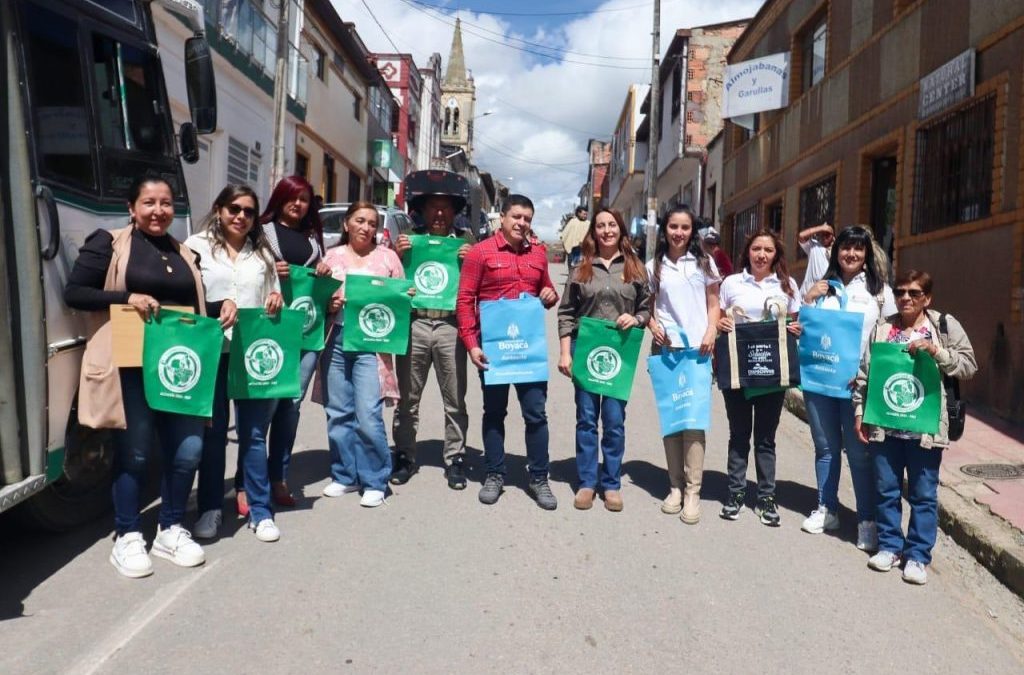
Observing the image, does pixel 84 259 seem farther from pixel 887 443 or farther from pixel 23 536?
pixel 887 443

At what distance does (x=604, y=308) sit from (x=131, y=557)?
305 centimetres

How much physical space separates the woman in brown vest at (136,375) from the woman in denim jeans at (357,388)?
1227 mm

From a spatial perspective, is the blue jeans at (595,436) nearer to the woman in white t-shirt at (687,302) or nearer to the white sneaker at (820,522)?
the woman in white t-shirt at (687,302)

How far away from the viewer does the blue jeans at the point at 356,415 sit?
18.5 feet

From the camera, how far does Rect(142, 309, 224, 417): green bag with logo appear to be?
168 inches

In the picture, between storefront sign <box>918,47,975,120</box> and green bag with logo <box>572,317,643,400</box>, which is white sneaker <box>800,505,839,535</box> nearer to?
green bag with logo <box>572,317,643,400</box>

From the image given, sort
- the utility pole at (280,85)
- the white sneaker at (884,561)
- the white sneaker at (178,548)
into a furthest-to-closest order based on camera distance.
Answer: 1. the utility pole at (280,85)
2. the white sneaker at (884,561)
3. the white sneaker at (178,548)

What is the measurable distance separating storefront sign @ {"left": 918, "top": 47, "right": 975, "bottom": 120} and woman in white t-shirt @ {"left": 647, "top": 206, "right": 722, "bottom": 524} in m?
5.57

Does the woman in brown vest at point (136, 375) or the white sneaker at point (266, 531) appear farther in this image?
the white sneaker at point (266, 531)

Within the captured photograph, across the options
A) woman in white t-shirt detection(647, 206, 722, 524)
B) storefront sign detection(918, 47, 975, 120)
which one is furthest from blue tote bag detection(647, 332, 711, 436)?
storefront sign detection(918, 47, 975, 120)

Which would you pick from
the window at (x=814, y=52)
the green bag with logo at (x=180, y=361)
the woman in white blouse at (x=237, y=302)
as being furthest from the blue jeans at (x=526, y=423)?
the window at (x=814, y=52)

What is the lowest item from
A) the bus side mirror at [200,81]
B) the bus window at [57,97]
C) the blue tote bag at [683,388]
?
the blue tote bag at [683,388]

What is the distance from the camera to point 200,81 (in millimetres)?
6113

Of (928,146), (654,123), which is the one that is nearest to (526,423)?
(928,146)
